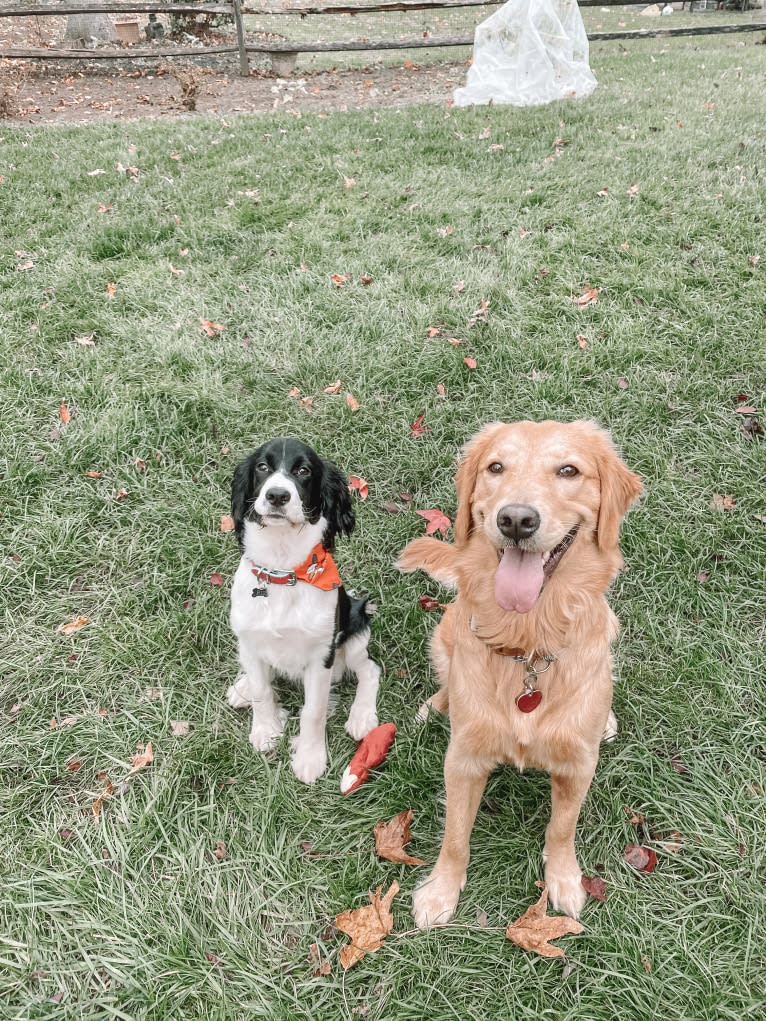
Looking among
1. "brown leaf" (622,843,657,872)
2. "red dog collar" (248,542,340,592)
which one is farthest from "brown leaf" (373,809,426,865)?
"red dog collar" (248,542,340,592)

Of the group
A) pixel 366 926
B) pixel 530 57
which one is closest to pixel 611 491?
pixel 366 926

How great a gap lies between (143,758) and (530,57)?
31.5 ft

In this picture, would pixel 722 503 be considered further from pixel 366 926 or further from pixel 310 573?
pixel 366 926

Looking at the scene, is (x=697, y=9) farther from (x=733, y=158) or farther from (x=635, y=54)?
(x=733, y=158)

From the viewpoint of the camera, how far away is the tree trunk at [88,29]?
13.9 meters

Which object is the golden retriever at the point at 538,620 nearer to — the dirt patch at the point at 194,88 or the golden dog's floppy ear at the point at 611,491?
the golden dog's floppy ear at the point at 611,491

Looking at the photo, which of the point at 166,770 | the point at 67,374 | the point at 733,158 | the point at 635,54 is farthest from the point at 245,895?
the point at 635,54

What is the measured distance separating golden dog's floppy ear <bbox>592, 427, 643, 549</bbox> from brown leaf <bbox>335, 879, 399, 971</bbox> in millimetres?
1322

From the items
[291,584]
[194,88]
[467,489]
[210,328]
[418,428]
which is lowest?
[418,428]

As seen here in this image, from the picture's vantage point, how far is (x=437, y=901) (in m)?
2.10

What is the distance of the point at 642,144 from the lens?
671cm

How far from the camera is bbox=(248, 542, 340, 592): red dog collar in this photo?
7.50 ft

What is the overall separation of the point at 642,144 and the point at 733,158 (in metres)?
0.93

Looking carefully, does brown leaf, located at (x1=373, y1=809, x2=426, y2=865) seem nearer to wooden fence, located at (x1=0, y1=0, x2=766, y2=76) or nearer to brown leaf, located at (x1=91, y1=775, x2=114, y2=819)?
brown leaf, located at (x1=91, y1=775, x2=114, y2=819)
